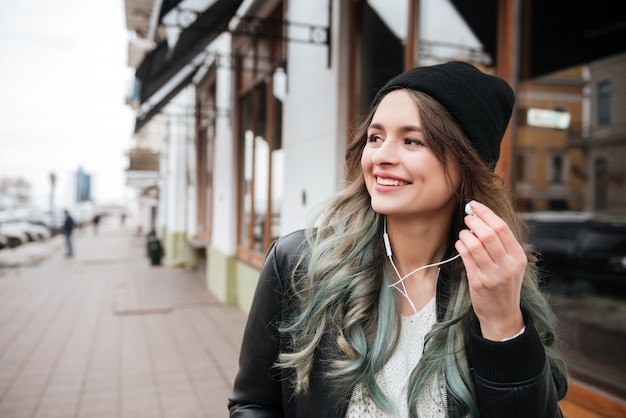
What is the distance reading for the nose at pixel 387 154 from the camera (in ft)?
4.27

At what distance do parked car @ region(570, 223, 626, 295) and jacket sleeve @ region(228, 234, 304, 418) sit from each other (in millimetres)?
8323

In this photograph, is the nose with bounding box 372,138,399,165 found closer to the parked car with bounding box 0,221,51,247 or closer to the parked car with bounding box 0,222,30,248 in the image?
the parked car with bounding box 0,222,30,248

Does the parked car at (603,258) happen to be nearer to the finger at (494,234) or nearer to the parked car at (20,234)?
the finger at (494,234)

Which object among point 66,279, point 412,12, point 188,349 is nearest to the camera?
point 412,12

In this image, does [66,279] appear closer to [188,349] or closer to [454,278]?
[188,349]

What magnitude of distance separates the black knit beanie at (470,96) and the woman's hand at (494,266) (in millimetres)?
272

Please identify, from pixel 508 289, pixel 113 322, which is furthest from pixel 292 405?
pixel 113 322

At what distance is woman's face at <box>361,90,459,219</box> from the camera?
129 cm

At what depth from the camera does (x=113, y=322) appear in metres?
7.78

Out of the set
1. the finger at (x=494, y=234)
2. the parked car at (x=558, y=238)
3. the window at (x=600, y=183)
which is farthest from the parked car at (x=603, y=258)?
Result: the finger at (x=494, y=234)

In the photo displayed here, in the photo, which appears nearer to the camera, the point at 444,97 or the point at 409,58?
the point at 444,97

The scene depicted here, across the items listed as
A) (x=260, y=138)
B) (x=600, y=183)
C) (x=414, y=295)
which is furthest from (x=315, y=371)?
(x=600, y=183)

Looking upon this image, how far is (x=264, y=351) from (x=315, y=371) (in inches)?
6.8

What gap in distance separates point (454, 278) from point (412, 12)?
3.20 meters
